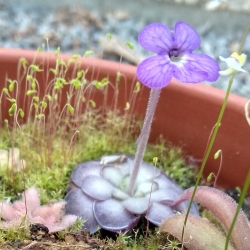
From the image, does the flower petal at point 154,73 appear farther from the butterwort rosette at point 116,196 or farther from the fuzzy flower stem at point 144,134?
the butterwort rosette at point 116,196

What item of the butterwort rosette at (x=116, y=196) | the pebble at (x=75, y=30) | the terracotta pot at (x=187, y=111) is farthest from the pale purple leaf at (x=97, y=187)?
the pebble at (x=75, y=30)

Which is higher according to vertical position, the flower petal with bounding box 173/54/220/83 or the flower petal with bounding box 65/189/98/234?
the flower petal with bounding box 173/54/220/83

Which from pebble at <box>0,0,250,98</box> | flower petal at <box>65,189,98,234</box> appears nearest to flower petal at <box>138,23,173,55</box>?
flower petal at <box>65,189,98,234</box>

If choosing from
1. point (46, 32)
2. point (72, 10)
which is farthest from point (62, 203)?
point (72, 10)

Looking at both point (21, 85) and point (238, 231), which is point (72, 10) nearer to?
point (21, 85)

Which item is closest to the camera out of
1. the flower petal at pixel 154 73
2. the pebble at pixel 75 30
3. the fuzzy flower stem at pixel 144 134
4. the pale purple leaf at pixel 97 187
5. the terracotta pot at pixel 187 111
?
the flower petal at pixel 154 73

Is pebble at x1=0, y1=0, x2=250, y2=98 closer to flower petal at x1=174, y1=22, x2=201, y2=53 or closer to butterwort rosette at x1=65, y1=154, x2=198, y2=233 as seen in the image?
butterwort rosette at x1=65, y1=154, x2=198, y2=233

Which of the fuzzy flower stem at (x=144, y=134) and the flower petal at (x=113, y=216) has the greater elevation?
the fuzzy flower stem at (x=144, y=134)
